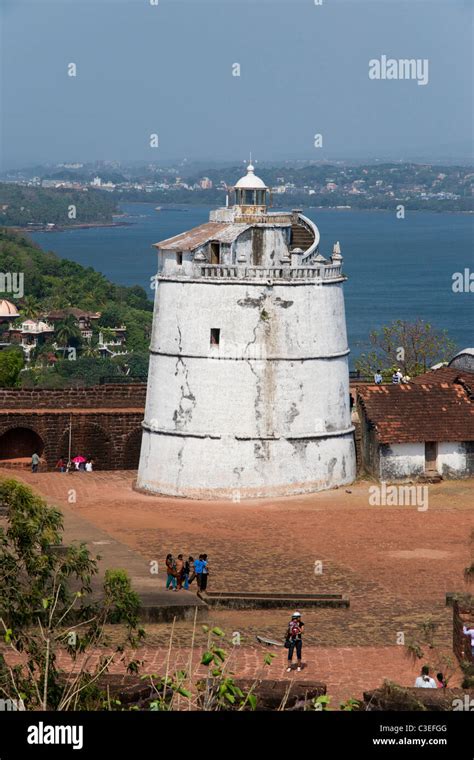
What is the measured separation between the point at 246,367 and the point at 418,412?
507cm

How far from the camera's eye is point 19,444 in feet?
160

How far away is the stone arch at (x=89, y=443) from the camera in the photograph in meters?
47.7

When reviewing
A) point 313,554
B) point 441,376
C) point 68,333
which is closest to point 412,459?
point 441,376

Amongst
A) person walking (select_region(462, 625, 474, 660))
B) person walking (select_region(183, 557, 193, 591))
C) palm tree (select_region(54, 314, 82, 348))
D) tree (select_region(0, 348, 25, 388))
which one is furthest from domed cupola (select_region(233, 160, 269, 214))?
palm tree (select_region(54, 314, 82, 348))

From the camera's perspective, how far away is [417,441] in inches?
1690

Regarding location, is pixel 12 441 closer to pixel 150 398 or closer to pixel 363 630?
pixel 150 398

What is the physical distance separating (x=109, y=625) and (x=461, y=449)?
668 inches

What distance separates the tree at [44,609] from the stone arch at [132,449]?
2387cm

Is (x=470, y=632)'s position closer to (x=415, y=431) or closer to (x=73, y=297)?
(x=415, y=431)

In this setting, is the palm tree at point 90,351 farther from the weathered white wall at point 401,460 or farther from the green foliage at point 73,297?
the weathered white wall at point 401,460

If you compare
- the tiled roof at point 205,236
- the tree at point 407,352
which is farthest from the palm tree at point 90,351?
the tiled roof at point 205,236

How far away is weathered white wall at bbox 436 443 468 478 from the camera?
143 ft
